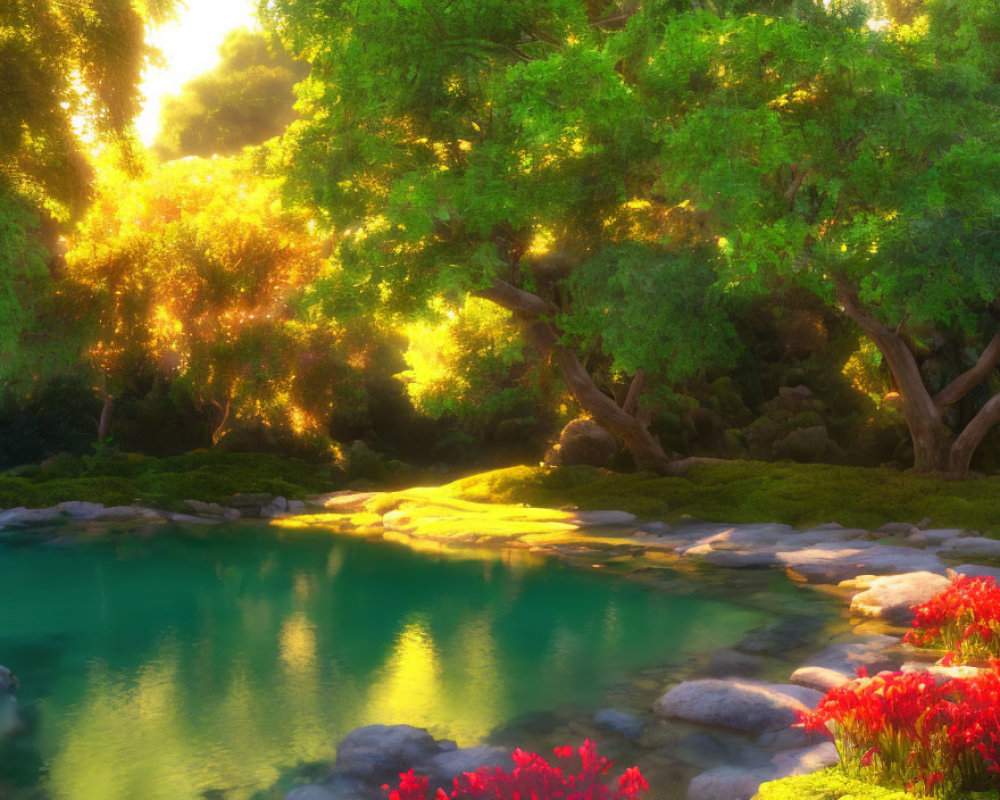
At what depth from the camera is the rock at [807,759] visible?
5439 mm

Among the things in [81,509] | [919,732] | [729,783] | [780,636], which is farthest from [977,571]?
[81,509]

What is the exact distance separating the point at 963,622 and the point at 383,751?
538 cm

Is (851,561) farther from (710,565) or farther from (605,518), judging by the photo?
(605,518)

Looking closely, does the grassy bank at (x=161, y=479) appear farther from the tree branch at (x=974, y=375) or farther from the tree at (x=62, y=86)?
the tree branch at (x=974, y=375)

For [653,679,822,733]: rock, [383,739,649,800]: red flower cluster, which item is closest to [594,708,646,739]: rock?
[653,679,822,733]: rock

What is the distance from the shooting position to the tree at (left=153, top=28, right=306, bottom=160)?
4262cm

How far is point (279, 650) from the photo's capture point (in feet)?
33.2

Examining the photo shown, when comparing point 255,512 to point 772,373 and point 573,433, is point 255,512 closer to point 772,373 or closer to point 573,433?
point 573,433

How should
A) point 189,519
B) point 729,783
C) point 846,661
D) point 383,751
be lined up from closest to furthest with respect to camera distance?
point 729,783, point 383,751, point 846,661, point 189,519

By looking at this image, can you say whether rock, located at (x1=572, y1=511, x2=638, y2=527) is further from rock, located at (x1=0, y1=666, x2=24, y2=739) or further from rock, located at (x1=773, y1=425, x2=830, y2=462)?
rock, located at (x1=0, y1=666, x2=24, y2=739)

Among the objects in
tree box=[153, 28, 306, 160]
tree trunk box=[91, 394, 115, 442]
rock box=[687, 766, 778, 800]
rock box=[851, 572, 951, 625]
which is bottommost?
rock box=[687, 766, 778, 800]

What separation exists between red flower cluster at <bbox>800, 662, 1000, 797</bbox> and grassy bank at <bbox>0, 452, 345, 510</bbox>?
18.5 meters

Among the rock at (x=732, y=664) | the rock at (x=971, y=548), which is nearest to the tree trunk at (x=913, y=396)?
the rock at (x=971, y=548)

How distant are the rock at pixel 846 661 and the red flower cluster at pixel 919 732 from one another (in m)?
1.76
